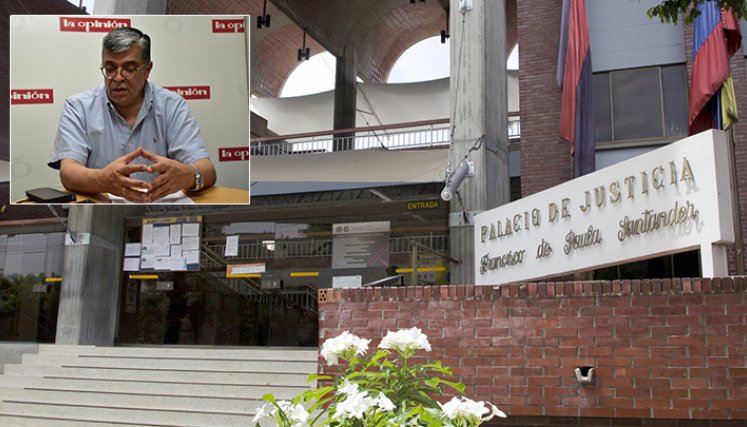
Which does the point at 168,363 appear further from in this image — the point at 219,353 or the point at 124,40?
the point at 124,40

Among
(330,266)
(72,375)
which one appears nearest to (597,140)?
(330,266)

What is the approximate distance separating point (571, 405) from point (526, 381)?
1.37 feet

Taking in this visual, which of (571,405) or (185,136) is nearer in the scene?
(571,405)

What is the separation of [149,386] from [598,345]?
6477 millimetres

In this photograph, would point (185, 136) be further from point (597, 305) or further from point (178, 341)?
point (597, 305)

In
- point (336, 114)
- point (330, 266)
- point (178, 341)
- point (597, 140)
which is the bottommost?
point (178, 341)

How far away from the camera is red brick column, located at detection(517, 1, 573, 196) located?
1489 cm

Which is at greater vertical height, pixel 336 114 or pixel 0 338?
pixel 336 114

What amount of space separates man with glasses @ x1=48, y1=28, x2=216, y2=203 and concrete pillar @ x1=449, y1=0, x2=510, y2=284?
14.2ft

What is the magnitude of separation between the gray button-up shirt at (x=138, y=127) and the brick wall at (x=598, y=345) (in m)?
7.28

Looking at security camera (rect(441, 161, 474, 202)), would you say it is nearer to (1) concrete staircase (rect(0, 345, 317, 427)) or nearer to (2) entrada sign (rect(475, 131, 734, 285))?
(2) entrada sign (rect(475, 131, 734, 285))

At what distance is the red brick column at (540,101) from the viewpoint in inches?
586

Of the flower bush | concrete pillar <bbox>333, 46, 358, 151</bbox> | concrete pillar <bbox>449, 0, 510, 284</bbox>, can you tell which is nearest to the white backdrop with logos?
concrete pillar <bbox>449, 0, 510, 284</bbox>

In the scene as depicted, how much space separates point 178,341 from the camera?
48.9 ft
